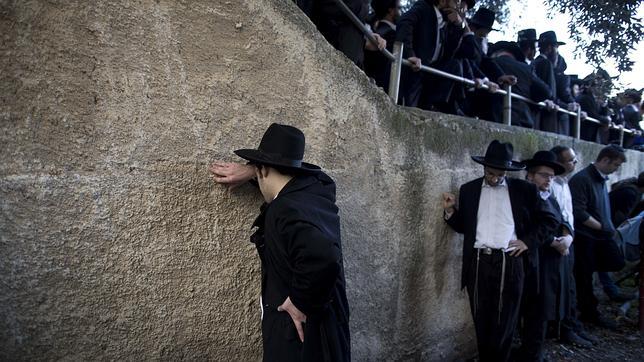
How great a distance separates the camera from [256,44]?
2.52 meters

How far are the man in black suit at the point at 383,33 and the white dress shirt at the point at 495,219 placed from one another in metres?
1.35

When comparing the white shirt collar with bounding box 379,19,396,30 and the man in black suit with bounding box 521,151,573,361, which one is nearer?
the man in black suit with bounding box 521,151,573,361

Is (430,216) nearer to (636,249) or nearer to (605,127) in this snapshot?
(636,249)

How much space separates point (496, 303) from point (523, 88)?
3.47 meters

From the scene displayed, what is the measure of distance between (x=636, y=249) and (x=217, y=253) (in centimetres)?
517

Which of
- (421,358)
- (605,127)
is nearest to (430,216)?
(421,358)

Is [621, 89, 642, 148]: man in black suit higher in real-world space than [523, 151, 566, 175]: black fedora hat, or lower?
higher

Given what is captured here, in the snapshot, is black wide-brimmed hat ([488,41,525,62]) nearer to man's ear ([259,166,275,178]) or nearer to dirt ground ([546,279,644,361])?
dirt ground ([546,279,644,361])

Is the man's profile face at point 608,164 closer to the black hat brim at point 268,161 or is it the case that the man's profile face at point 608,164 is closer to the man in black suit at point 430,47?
the man in black suit at point 430,47

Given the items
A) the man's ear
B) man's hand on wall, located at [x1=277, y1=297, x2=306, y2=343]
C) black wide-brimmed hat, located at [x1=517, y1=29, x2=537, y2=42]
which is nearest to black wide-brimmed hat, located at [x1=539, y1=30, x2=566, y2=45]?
black wide-brimmed hat, located at [x1=517, y1=29, x2=537, y2=42]

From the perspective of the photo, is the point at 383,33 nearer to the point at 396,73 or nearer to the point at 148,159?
the point at 396,73

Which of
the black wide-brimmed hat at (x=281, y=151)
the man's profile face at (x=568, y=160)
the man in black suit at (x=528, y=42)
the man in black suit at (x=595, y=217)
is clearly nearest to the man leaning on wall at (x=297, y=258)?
the black wide-brimmed hat at (x=281, y=151)

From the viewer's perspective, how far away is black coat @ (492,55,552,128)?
227 inches

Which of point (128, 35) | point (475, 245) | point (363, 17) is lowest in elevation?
point (475, 245)
